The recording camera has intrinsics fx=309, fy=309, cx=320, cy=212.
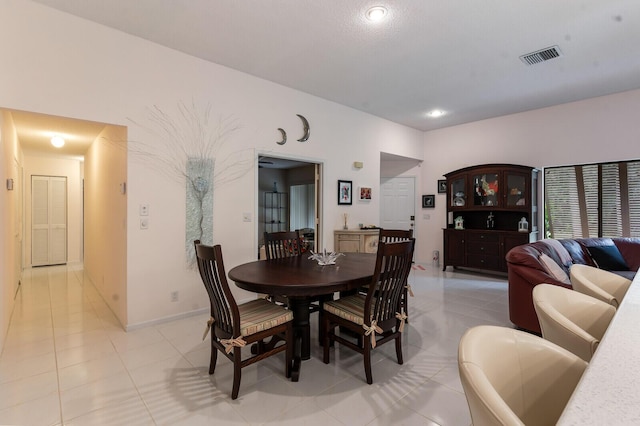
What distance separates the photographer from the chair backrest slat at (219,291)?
79.7 inches

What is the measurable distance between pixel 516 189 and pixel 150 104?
18.9 ft

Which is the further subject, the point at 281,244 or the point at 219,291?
the point at 281,244

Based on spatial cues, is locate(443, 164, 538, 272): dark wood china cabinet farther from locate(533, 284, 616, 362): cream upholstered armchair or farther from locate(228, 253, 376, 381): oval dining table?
locate(533, 284, 616, 362): cream upholstered armchair

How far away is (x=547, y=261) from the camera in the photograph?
324 centimetres

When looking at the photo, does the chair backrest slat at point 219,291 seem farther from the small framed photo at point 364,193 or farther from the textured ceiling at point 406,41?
the small framed photo at point 364,193

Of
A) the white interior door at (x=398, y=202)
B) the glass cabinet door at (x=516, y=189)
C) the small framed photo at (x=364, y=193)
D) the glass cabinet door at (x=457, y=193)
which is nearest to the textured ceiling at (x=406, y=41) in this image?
the glass cabinet door at (x=516, y=189)

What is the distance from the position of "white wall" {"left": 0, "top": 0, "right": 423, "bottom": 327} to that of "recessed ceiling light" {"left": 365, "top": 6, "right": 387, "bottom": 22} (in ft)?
6.09

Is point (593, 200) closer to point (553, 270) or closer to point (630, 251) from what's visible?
point (630, 251)

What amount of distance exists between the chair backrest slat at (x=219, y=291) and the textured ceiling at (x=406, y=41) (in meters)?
2.18

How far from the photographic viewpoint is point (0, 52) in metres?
2.53

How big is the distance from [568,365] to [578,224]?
5688 mm

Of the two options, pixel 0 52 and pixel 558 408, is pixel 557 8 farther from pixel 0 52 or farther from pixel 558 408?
pixel 0 52

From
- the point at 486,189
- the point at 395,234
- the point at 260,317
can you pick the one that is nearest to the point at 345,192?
the point at 395,234

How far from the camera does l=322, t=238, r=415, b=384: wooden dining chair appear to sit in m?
2.26
